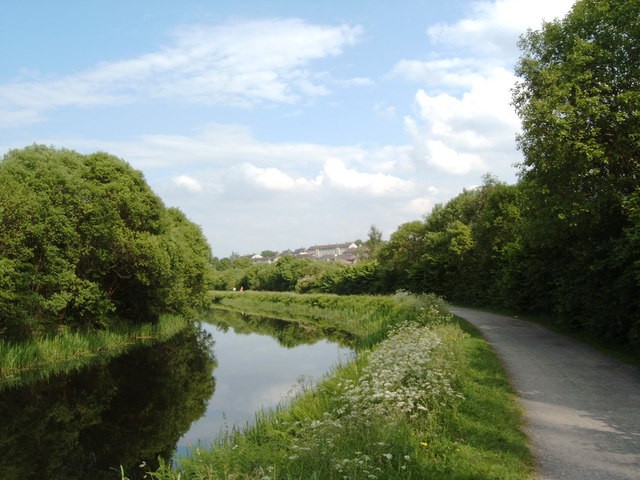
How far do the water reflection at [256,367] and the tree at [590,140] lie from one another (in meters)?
9.07

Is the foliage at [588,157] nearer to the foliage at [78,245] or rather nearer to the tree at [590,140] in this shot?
the tree at [590,140]

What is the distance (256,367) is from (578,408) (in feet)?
56.1

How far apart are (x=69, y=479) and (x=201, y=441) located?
2.95m

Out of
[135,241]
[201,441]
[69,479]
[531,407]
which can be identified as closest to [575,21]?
[531,407]

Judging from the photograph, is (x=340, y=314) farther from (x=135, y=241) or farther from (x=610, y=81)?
(x=610, y=81)

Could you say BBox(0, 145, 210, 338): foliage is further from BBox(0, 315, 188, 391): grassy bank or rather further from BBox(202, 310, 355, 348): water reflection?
BBox(202, 310, 355, 348): water reflection

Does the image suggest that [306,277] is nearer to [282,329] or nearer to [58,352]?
→ [282,329]

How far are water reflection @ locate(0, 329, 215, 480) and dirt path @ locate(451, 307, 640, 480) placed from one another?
7.93 meters

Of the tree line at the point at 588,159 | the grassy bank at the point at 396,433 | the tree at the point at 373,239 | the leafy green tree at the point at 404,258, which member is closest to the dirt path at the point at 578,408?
the grassy bank at the point at 396,433

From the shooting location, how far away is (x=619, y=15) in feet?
51.5

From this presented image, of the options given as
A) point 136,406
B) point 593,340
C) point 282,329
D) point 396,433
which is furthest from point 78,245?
point 593,340

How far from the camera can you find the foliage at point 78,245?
20219mm

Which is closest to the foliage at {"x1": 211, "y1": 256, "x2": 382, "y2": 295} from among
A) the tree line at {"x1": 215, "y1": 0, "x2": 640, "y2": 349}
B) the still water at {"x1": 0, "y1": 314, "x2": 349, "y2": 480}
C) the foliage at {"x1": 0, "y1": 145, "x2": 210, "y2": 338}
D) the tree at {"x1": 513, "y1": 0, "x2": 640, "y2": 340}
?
the foliage at {"x1": 0, "y1": 145, "x2": 210, "y2": 338}

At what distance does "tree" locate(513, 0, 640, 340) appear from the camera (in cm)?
1523
